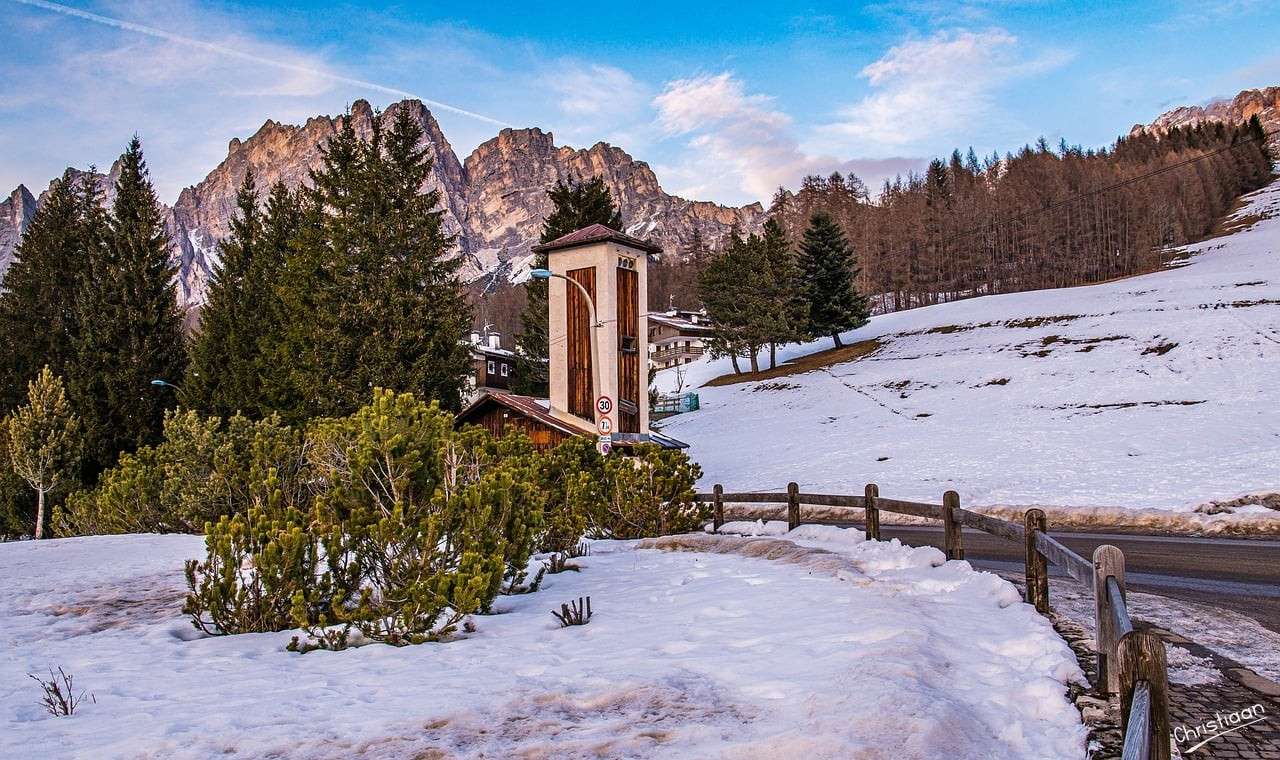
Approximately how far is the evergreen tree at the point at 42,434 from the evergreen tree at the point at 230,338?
7509 mm

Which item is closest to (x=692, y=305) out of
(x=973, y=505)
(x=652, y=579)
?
(x=973, y=505)

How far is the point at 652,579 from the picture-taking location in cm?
996

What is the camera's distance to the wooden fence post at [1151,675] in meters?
2.88

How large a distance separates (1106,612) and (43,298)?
50.1 m

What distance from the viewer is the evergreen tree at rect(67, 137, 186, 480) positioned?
32.3m

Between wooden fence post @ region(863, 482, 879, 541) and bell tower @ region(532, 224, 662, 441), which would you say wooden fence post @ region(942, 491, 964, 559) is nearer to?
wooden fence post @ region(863, 482, 879, 541)

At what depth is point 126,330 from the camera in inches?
1330

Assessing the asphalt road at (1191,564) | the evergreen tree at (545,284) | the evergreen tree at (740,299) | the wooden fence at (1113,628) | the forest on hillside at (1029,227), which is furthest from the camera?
the forest on hillside at (1029,227)

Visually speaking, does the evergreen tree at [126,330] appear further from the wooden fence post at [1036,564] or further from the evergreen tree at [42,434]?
the wooden fence post at [1036,564]

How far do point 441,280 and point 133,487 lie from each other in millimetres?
13933

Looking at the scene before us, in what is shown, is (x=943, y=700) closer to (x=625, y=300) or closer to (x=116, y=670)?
(x=116, y=670)

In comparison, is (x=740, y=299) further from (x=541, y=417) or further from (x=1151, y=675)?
(x=1151, y=675)

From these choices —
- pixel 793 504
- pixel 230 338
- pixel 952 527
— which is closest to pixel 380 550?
pixel 952 527

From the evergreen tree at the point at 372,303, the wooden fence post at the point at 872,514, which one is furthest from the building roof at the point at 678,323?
the wooden fence post at the point at 872,514
